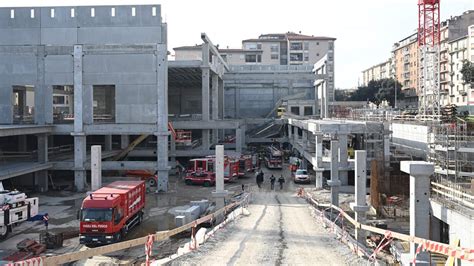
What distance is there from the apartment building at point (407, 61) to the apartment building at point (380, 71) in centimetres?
613

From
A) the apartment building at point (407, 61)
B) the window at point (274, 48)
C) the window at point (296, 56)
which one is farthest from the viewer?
the window at point (274, 48)

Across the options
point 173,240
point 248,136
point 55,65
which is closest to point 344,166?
point 173,240

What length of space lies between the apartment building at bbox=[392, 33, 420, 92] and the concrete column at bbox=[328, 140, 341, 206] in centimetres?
6683

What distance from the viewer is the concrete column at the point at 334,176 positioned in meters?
23.5

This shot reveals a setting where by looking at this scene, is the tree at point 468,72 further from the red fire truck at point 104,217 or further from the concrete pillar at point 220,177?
the red fire truck at point 104,217

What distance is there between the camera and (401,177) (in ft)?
81.0

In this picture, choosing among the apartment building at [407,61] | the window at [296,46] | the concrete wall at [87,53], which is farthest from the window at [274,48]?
the concrete wall at [87,53]

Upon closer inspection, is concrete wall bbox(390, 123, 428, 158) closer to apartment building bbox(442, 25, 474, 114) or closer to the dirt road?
the dirt road

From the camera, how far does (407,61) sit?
304ft

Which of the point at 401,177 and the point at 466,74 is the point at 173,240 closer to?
the point at 401,177

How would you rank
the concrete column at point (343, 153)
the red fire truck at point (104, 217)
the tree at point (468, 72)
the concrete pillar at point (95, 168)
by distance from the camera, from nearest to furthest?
1. the red fire truck at point (104, 217)
2. the concrete pillar at point (95, 168)
3. the concrete column at point (343, 153)
4. the tree at point (468, 72)

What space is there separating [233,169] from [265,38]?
251 feet

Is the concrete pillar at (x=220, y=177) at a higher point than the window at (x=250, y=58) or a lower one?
lower

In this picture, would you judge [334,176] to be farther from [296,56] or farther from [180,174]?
[296,56]
